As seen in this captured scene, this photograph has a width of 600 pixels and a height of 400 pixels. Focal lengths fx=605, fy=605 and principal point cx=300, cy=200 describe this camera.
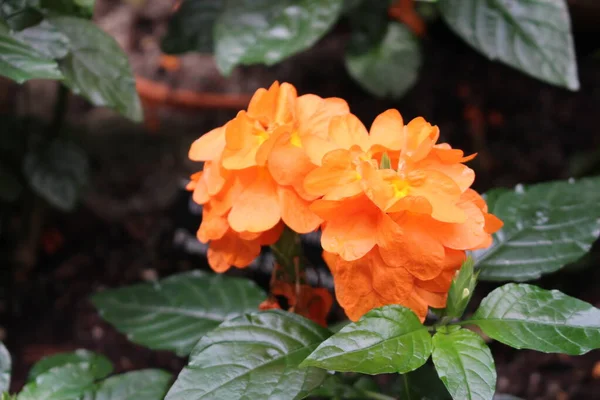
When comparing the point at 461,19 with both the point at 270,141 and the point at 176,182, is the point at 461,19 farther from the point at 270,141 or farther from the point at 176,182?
the point at 176,182

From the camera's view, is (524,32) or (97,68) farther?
(524,32)

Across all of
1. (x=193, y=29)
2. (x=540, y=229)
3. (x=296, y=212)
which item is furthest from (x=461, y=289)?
(x=193, y=29)

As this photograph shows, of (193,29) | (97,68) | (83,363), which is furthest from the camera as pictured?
(193,29)

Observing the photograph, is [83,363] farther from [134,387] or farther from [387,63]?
[387,63]

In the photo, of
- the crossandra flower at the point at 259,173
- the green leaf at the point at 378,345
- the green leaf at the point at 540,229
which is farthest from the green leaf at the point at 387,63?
the green leaf at the point at 378,345

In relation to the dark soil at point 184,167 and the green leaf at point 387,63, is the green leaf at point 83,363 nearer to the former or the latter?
the dark soil at point 184,167

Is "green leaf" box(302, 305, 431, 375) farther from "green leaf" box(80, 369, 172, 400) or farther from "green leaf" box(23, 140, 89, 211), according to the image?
"green leaf" box(23, 140, 89, 211)
